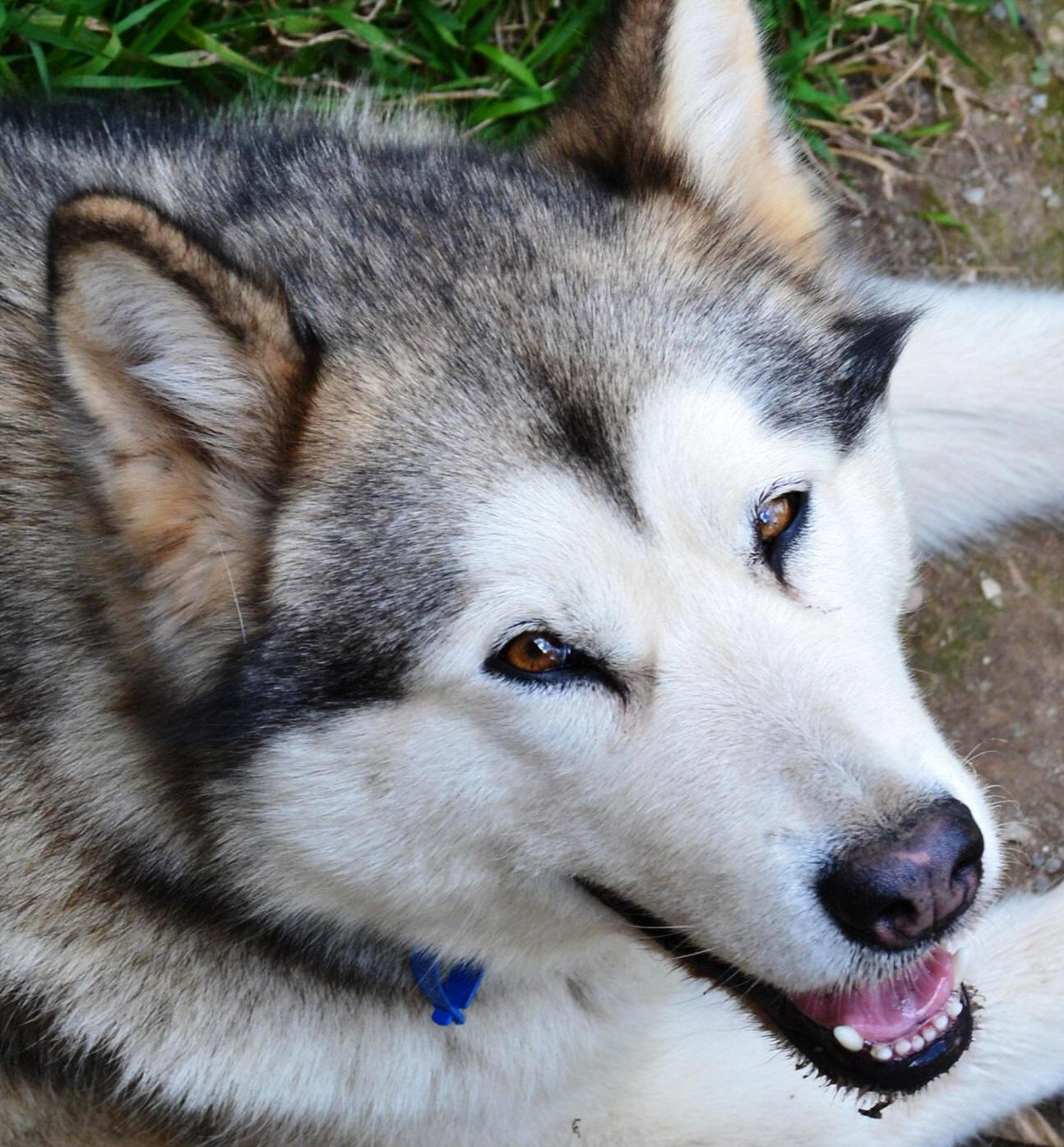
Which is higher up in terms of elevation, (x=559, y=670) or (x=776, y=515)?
(x=776, y=515)

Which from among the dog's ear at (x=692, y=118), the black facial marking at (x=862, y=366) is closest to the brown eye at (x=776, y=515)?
the black facial marking at (x=862, y=366)

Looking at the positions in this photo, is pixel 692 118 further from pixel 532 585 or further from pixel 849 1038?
pixel 849 1038

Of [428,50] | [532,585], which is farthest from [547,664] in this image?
[428,50]

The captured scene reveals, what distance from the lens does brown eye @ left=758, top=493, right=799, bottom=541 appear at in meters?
2.48

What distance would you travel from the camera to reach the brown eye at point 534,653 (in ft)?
7.80

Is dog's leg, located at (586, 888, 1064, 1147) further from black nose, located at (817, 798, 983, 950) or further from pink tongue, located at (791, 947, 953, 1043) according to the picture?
black nose, located at (817, 798, 983, 950)

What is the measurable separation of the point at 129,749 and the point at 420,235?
116 centimetres

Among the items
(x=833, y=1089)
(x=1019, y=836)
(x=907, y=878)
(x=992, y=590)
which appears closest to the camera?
(x=907, y=878)

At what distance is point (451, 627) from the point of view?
2377 millimetres

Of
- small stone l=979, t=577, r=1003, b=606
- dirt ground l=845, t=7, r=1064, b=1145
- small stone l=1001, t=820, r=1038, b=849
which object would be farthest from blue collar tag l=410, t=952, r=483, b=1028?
small stone l=979, t=577, r=1003, b=606

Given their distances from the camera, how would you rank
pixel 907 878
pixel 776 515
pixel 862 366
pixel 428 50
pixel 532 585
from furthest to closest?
pixel 428 50
pixel 862 366
pixel 776 515
pixel 532 585
pixel 907 878

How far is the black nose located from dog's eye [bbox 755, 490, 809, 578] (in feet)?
1.74

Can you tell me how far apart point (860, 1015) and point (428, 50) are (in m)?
3.73

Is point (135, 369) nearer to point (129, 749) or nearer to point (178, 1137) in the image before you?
point (129, 749)
